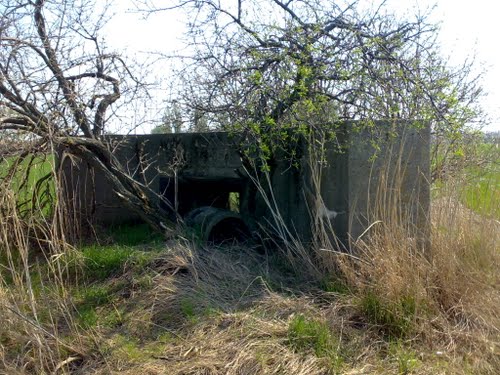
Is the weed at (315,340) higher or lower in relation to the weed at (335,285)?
lower

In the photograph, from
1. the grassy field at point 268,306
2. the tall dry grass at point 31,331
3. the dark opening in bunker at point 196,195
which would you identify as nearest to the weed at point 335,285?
the grassy field at point 268,306

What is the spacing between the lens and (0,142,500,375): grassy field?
4.44m

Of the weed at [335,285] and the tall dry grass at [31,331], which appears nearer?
the tall dry grass at [31,331]

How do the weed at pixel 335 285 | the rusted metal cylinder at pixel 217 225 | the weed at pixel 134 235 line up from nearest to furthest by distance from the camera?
the weed at pixel 335 285 < the rusted metal cylinder at pixel 217 225 < the weed at pixel 134 235

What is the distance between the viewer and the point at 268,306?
5145mm

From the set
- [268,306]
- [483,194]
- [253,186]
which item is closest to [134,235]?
[253,186]

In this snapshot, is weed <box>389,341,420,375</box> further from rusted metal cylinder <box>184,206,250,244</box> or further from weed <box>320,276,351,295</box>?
rusted metal cylinder <box>184,206,250,244</box>

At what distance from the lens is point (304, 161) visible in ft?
21.1

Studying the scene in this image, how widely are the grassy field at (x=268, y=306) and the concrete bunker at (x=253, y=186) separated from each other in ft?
1.22

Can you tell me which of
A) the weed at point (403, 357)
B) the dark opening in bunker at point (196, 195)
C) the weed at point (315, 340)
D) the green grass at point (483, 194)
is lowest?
the weed at point (403, 357)

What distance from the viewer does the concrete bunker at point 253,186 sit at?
604 centimetres

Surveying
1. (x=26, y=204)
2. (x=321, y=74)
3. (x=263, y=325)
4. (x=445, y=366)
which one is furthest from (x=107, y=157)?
(x=445, y=366)

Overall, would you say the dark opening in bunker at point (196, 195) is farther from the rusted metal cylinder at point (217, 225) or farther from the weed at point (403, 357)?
the weed at point (403, 357)

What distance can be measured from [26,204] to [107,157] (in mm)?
942
